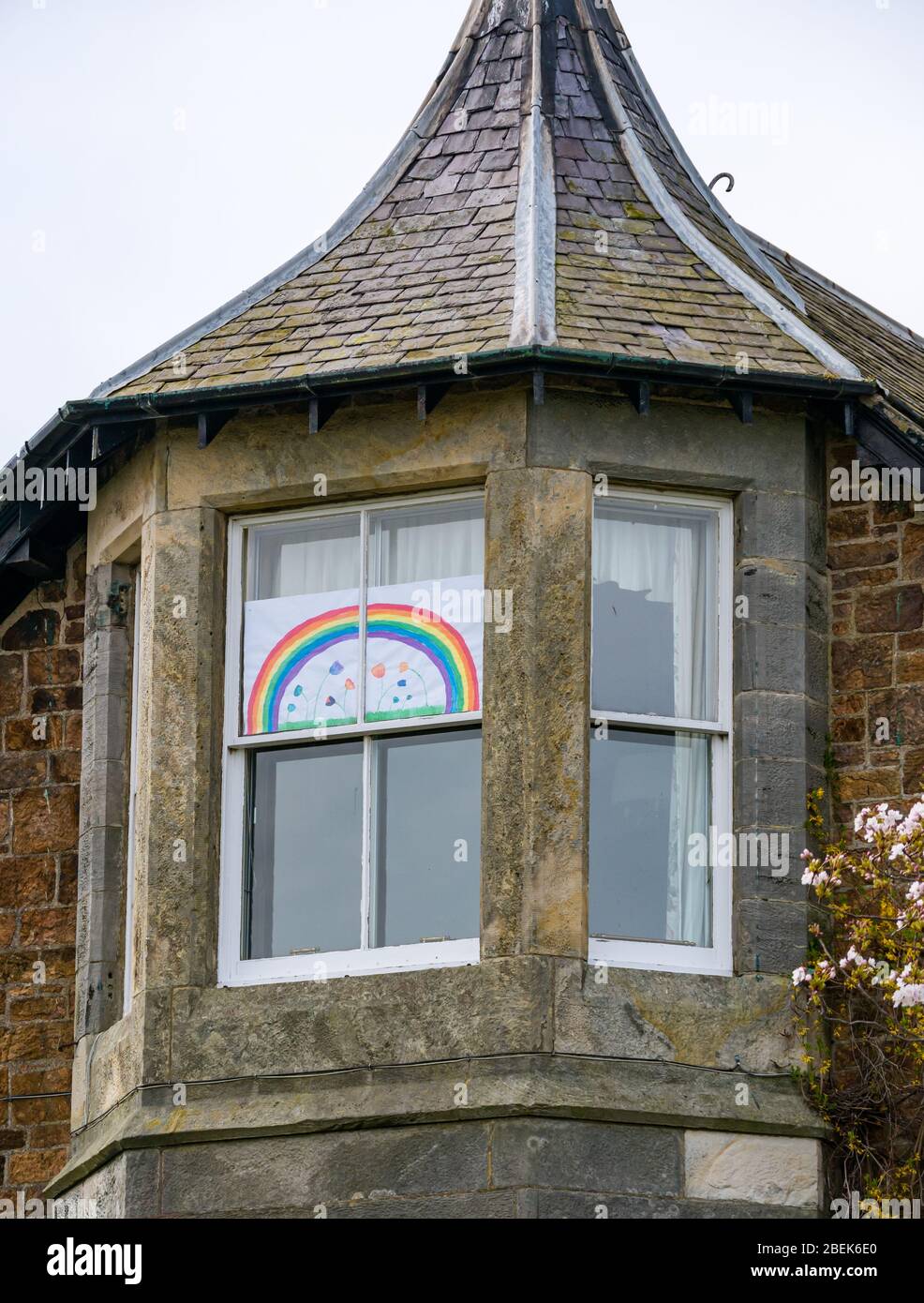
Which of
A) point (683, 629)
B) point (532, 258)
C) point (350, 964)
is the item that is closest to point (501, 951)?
point (350, 964)

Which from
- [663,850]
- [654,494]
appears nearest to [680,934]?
[663,850]

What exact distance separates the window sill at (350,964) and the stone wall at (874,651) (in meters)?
1.75

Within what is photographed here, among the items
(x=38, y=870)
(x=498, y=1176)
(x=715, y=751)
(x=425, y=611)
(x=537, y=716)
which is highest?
(x=425, y=611)

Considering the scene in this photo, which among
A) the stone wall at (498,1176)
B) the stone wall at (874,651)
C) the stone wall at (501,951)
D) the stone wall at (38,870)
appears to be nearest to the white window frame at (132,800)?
the stone wall at (501,951)

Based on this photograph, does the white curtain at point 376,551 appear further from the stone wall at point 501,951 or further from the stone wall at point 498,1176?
the stone wall at point 498,1176

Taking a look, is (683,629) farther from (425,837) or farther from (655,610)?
(425,837)

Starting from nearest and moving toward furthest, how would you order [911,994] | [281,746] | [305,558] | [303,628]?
1. [911,994]
2. [281,746]
3. [303,628]
4. [305,558]

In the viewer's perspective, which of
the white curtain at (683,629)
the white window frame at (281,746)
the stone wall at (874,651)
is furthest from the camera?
the stone wall at (874,651)

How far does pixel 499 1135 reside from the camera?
10.6 m

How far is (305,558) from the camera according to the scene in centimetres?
1197

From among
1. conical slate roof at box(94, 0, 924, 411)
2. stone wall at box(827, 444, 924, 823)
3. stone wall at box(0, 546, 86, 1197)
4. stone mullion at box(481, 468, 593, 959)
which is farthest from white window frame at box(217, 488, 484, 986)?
stone wall at box(827, 444, 924, 823)

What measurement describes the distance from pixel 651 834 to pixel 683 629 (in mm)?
895

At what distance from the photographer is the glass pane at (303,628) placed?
11.6 meters

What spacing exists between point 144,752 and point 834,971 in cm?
303
